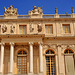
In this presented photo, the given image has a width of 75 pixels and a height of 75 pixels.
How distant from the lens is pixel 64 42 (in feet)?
100

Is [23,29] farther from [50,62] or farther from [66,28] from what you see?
[66,28]

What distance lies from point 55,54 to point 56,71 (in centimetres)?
281

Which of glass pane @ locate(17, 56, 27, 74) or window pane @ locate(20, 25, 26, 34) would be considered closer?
glass pane @ locate(17, 56, 27, 74)

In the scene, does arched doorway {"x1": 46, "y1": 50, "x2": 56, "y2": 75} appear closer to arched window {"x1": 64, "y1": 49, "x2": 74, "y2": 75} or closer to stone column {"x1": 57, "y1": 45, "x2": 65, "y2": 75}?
stone column {"x1": 57, "y1": 45, "x2": 65, "y2": 75}

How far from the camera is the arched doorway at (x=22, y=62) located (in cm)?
2959

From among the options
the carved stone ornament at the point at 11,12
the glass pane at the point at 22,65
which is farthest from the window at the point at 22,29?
the glass pane at the point at 22,65

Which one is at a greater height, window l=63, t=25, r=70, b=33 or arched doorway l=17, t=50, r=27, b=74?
window l=63, t=25, r=70, b=33

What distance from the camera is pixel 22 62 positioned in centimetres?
2994

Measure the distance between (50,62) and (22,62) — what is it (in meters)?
4.62

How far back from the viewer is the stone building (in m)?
29.3

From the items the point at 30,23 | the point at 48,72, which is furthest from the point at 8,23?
the point at 48,72

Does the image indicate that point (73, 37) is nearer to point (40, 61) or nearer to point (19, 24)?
point (40, 61)

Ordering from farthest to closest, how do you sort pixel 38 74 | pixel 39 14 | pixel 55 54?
pixel 39 14 < pixel 55 54 < pixel 38 74

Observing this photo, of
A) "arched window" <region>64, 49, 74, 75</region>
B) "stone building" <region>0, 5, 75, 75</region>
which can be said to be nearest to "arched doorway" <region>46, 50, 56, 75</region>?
"stone building" <region>0, 5, 75, 75</region>
